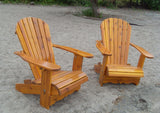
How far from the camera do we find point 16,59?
3400mm

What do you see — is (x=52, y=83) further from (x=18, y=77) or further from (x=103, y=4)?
(x=103, y=4)

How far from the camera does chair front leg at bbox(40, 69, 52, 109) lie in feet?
5.93

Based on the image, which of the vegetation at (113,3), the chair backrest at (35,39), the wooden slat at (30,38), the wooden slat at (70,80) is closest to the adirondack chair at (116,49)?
the wooden slat at (70,80)

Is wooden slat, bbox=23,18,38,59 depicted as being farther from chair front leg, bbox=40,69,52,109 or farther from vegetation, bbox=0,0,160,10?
vegetation, bbox=0,0,160,10

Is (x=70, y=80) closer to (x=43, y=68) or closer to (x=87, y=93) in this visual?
(x=43, y=68)

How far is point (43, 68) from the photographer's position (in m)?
1.77

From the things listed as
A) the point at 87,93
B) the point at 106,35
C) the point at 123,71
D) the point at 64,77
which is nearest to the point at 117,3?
the point at 106,35

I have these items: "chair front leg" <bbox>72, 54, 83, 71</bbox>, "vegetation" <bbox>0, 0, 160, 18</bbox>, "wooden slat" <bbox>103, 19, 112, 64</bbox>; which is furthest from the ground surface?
"vegetation" <bbox>0, 0, 160, 18</bbox>

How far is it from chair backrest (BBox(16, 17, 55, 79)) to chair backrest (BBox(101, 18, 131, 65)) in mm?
1036

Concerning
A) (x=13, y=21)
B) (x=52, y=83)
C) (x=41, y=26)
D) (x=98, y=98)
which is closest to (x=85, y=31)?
(x=13, y=21)

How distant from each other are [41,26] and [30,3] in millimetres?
9645

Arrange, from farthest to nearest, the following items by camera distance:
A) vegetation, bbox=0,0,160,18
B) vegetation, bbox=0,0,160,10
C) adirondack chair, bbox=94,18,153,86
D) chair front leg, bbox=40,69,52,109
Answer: vegetation, bbox=0,0,160,10 < vegetation, bbox=0,0,160,18 < adirondack chair, bbox=94,18,153,86 < chair front leg, bbox=40,69,52,109

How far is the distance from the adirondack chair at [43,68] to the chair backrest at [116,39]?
0.91m

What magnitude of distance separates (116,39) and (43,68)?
179cm
